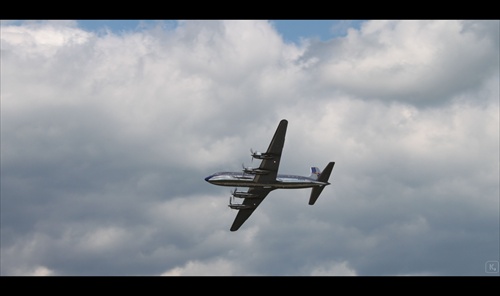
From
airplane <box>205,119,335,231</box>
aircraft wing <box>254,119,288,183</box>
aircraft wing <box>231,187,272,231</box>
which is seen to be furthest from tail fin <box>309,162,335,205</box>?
aircraft wing <box>254,119,288,183</box>

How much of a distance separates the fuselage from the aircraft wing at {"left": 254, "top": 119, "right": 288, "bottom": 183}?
143 centimetres

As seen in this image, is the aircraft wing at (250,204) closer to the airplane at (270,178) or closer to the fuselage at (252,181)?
the airplane at (270,178)

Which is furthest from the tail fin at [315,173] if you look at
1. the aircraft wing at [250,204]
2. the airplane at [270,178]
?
the aircraft wing at [250,204]

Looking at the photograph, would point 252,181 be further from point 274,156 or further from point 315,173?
point 315,173

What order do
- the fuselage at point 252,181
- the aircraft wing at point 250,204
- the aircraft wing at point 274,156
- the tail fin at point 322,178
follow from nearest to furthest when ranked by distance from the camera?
1. the aircraft wing at point 274,156
2. the fuselage at point 252,181
3. the tail fin at point 322,178
4. the aircraft wing at point 250,204

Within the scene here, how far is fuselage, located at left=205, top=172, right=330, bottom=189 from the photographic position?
373 feet

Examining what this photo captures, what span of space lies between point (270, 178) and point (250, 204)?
20.6 metres

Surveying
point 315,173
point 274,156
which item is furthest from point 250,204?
point 274,156

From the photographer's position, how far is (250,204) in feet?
450

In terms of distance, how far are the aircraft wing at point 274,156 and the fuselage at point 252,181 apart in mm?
1430

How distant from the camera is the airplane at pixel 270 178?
113 meters
